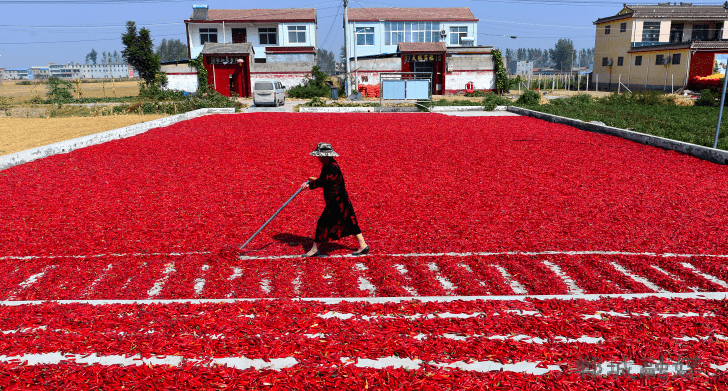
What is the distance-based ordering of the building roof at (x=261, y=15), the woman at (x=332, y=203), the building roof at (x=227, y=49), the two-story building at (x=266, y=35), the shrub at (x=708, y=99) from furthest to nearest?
the building roof at (x=261, y=15) → the two-story building at (x=266, y=35) → the building roof at (x=227, y=49) → the shrub at (x=708, y=99) → the woman at (x=332, y=203)

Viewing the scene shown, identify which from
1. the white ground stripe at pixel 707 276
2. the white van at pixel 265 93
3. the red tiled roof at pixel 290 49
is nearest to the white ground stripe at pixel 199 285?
the white ground stripe at pixel 707 276

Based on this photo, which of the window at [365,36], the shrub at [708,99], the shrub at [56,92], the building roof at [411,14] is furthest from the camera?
the window at [365,36]

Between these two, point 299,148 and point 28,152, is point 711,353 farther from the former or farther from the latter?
point 28,152

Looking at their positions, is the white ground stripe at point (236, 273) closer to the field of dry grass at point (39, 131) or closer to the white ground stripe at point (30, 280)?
the white ground stripe at point (30, 280)

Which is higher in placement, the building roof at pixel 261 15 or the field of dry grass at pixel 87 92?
the building roof at pixel 261 15

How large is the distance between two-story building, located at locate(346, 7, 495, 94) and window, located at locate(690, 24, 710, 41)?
877 inches

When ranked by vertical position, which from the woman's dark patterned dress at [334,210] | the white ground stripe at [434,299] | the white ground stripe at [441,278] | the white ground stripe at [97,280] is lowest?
the white ground stripe at [441,278]

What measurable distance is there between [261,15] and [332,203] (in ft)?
175

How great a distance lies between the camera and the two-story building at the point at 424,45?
47.5 metres

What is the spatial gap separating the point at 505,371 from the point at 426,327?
833 millimetres

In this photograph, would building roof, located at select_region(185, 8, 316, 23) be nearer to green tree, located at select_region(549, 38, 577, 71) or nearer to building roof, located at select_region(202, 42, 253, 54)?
building roof, located at select_region(202, 42, 253, 54)

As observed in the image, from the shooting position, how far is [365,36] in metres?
59.9

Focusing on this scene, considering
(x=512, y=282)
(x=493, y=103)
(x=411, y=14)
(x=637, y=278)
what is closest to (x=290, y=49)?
(x=411, y=14)

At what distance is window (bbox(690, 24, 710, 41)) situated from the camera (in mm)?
52719
